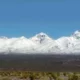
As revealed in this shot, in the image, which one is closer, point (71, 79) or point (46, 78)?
point (71, 79)

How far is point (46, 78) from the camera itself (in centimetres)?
5550

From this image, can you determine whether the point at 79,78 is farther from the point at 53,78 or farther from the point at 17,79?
the point at 17,79

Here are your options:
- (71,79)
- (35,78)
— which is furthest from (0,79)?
(71,79)

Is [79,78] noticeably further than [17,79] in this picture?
No

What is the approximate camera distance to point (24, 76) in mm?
57438

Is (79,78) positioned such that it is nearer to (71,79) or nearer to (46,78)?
(71,79)

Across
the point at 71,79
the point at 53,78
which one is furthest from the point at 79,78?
the point at 53,78

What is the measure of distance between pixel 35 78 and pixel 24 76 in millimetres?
3450

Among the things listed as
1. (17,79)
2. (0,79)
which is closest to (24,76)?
(17,79)

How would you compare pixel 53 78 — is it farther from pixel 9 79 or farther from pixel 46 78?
pixel 9 79

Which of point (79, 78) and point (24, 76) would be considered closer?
point (79, 78)

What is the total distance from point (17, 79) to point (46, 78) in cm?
464

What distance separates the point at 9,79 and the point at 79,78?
427 inches

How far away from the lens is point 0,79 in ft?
170
